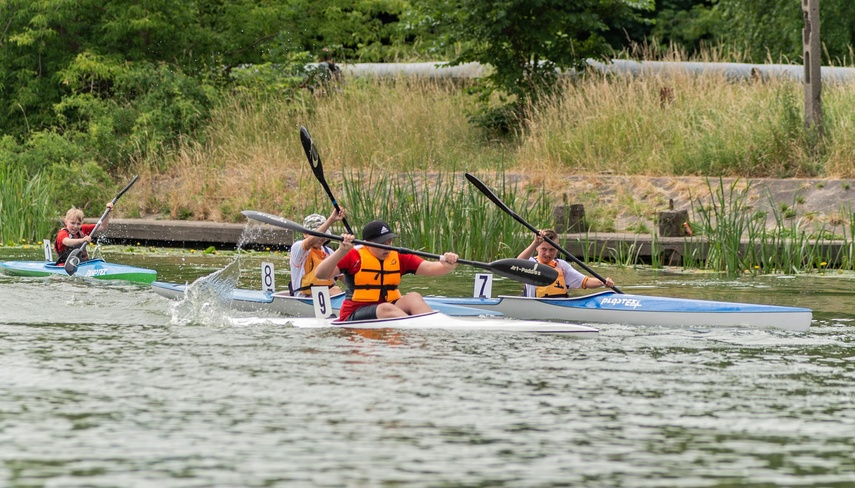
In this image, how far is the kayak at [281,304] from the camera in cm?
1109

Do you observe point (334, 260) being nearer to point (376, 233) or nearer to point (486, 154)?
point (376, 233)

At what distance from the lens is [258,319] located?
34.9 feet

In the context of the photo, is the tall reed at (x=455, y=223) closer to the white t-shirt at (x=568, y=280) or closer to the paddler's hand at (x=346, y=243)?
the white t-shirt at (x=568, y=280)

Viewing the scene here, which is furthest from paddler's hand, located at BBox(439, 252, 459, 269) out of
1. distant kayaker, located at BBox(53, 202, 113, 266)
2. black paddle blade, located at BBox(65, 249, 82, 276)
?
distant kayaker, located at BBox(53, 202, 113, 266)

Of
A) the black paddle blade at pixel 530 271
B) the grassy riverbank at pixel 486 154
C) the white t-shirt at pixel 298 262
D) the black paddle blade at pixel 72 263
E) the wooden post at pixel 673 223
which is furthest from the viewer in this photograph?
the wooden post at pixel 673 223

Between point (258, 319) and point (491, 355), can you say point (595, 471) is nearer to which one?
point (491, 355)

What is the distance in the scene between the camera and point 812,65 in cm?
1712

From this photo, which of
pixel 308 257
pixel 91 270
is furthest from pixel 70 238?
pixel 308 257

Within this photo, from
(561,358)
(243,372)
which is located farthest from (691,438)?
(243,372)

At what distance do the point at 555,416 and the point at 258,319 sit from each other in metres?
4.33

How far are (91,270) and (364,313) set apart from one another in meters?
5.41

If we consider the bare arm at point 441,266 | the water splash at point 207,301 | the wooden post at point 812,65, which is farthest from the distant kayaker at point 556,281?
the wooden post at point 812,65

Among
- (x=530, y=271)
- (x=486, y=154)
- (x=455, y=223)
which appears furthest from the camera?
(x=486, y=154)

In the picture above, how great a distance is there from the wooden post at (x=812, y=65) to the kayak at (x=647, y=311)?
301 inches
